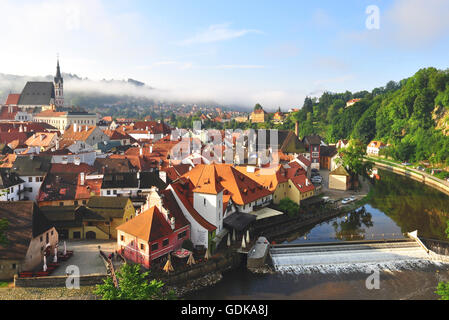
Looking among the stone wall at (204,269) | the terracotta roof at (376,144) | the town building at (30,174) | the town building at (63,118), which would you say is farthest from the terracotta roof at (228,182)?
the town building at (63,118)

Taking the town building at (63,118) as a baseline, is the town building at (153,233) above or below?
below

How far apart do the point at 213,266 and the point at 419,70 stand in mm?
115982

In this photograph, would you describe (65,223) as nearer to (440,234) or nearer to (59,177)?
(59,177)

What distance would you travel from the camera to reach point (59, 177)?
44719 millimetres

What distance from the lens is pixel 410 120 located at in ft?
372

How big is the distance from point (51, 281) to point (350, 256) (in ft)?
86.7

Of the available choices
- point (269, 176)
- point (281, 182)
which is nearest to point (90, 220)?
point (269, 176)

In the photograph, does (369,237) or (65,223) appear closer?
(65,223)

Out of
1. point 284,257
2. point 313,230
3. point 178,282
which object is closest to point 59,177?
point 178,282

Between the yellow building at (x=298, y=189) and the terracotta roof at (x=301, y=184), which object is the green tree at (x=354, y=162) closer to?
the terracotta roof at (x=301, y=184)

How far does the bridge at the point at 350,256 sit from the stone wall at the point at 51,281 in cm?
1558

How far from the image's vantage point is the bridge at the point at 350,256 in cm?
3406

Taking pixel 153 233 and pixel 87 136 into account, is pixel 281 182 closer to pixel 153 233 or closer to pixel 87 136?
pixel 153 233

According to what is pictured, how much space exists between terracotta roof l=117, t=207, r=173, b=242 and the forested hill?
70.1m
